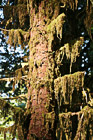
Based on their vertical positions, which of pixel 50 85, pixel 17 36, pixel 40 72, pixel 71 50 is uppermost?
pixel 17 36

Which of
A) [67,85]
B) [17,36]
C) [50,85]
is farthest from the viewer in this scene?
[17,36]

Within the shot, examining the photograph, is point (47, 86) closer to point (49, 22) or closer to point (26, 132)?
point (26, 132)

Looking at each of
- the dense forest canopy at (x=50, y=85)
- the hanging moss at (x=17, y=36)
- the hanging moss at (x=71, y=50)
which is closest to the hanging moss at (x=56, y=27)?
the dense forest canopy at (x=50, y=85)

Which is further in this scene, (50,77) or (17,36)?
(17,36)

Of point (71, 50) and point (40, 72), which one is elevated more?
point (71, 50)

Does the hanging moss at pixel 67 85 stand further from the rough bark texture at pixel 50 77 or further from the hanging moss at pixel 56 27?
the hanging moss at pixel 56 27

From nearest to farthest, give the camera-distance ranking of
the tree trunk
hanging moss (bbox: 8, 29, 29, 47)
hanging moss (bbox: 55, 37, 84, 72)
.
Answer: the tree trunk < hanging moss (bbox: 55, 37, 84, 72) < hanging moss (bbox: 8, 29, 29, 47)

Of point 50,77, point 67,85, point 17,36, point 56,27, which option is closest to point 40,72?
point 50,77

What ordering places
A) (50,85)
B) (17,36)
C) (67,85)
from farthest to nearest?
(17,36) < (50,85) < (67,85)

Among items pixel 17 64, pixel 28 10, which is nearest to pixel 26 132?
pixel 28 10

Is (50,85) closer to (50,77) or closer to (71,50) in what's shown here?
(50,77)

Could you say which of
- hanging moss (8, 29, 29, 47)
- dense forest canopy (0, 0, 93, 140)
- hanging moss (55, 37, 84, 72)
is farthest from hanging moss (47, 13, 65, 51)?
hanging moss (8, 29, 29, 47)

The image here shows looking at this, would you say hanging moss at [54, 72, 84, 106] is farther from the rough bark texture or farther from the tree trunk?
the tree trunk

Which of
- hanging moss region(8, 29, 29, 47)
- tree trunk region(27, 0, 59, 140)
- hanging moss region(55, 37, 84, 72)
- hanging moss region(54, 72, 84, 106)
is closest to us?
hanging moss region(54, 72, 84, 106)
